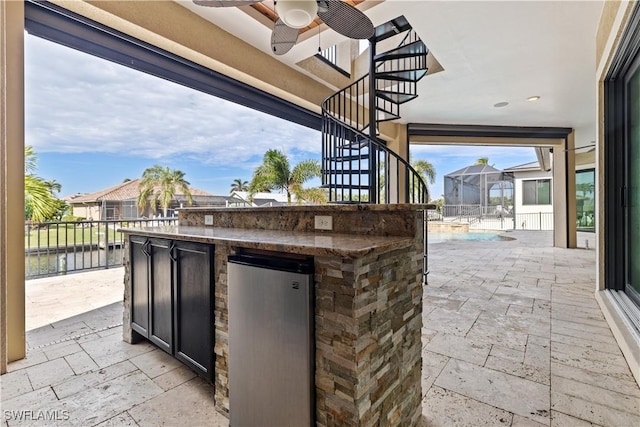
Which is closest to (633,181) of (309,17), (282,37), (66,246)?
(309,17)

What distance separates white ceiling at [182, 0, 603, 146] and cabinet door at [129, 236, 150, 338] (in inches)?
89.3

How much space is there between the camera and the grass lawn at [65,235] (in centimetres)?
427

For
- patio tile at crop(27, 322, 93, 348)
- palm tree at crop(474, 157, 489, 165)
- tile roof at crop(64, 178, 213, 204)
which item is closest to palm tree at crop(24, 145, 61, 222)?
patio tile at crop(27, 322, 93, 348)

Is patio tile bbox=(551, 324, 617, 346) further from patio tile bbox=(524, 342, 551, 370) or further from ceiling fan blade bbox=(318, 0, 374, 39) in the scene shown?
ceiling fan blade bbox=(318, 0, 374, 39)

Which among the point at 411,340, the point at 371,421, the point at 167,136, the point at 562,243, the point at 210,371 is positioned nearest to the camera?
the point at 371,421

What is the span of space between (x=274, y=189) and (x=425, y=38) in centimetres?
720

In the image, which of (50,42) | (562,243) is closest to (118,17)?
(50,42)

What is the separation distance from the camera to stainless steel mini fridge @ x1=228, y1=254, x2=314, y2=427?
48.0 inches

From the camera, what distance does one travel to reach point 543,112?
5.99 m

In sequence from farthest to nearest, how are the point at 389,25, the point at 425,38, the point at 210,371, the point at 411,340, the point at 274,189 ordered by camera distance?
the point at 274,189 < the point at 389,25 < the point at 425,38 < the point at 210,371 < the point at 411,340

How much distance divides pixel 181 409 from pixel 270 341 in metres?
0.83

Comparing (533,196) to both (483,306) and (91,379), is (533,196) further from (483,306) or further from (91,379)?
(91,379)

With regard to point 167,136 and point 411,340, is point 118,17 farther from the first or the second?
point 167,136

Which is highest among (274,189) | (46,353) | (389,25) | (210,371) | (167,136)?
(167,136)
